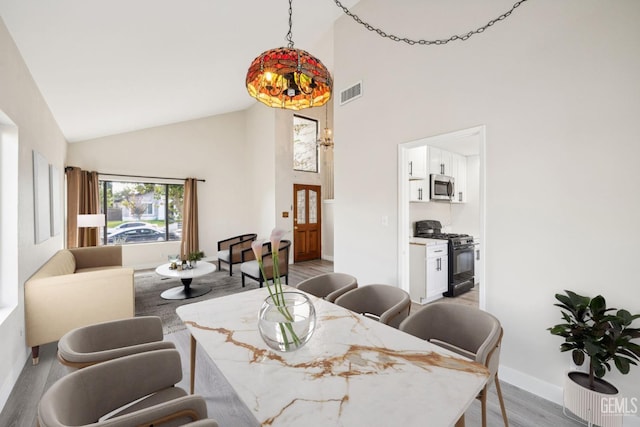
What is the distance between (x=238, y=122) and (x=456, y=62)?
19.5 ft

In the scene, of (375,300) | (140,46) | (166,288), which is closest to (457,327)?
(375,300)

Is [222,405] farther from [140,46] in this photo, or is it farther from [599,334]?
[140,46]

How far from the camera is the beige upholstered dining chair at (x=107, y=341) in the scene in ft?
4.21

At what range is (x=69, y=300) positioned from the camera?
2633 millimetres

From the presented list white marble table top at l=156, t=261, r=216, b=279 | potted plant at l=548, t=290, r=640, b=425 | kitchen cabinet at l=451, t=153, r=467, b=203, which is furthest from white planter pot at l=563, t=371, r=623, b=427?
white marble table top at l=156, t=261, r=216, b=279

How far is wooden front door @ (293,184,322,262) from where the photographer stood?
6863mm

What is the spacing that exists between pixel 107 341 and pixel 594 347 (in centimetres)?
274

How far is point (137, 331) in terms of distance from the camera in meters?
1.66

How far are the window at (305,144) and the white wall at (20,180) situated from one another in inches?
183

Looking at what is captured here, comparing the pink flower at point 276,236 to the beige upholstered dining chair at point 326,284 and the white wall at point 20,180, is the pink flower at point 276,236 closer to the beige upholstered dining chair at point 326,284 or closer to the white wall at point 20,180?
the beige upholstered dining chair at point 326,284

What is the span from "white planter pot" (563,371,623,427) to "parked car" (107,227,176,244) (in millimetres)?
6928

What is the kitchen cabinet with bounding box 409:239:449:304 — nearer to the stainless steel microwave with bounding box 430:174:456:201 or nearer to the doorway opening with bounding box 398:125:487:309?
the doorway opening with bounding box 398:125:487:309

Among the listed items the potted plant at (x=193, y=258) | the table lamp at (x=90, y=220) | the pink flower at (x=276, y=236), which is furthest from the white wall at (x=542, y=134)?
the table lamp at (x=90, y=220)

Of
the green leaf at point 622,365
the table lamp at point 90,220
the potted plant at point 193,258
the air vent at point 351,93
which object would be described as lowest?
the green leaf at point 622,365
